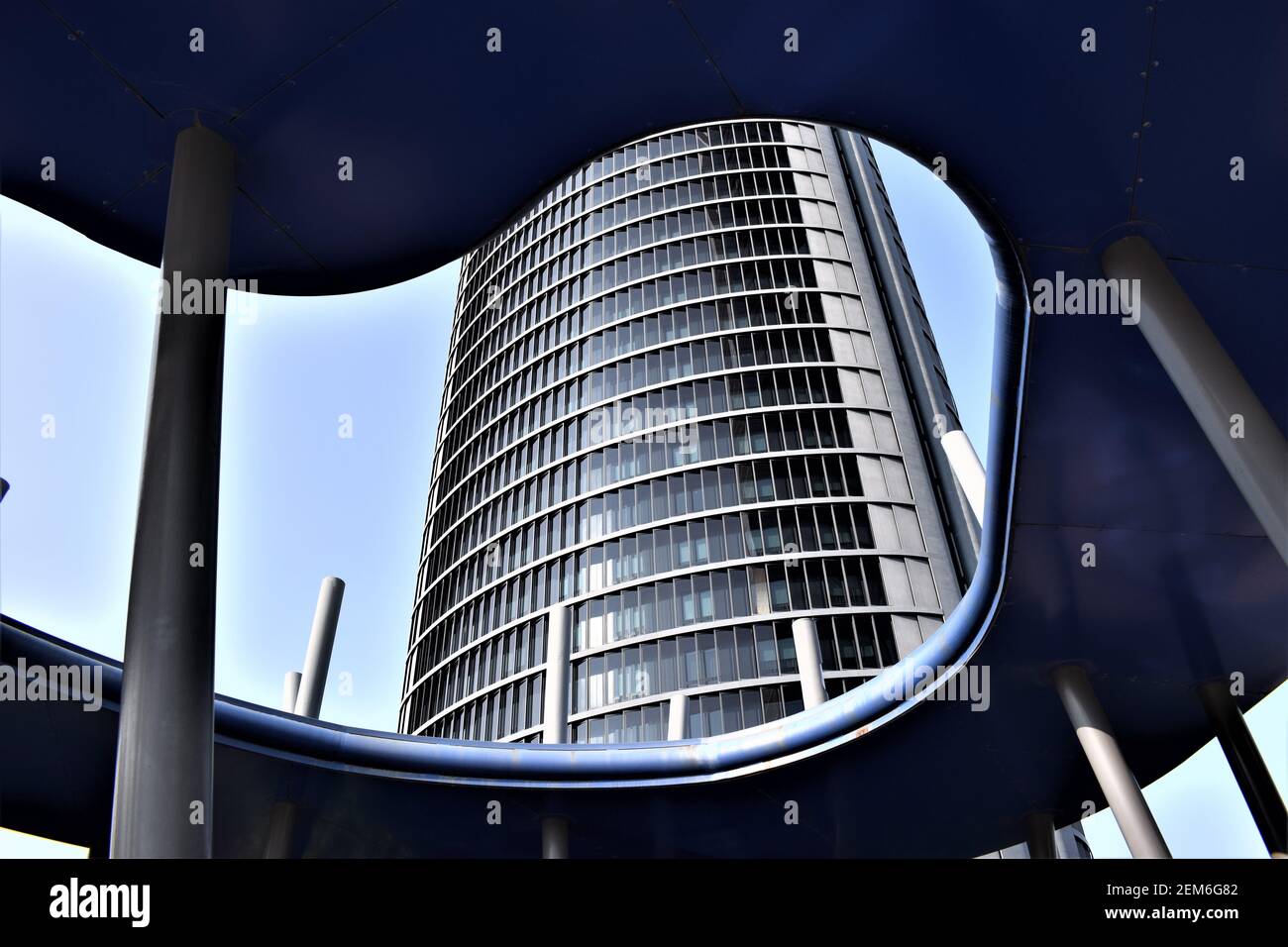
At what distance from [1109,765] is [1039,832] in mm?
2591

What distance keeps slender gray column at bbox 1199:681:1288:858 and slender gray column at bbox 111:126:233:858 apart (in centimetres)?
1000

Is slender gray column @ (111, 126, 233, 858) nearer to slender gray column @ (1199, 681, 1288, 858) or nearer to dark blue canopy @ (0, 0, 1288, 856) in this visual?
dark blue canopy @ (0, 0, 1288, 856)

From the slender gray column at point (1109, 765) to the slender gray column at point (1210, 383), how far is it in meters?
3.96

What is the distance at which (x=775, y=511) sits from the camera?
5866 centimetres

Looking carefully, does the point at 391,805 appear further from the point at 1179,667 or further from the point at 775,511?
the point at 775,511

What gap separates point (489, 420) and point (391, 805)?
208ft

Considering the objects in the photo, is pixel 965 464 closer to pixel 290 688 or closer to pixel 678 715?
pixel 678 715

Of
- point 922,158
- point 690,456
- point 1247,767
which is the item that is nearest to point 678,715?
point 1247,767

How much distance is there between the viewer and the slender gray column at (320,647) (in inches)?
621

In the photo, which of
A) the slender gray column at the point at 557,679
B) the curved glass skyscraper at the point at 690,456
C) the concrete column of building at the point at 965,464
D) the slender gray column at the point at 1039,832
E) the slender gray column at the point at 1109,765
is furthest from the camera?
the curved glass skyscraper at the point at 690,456

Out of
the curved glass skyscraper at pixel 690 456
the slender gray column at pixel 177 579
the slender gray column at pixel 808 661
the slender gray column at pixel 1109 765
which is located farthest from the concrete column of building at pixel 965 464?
the curved glass skyscraper at pixel 690 456

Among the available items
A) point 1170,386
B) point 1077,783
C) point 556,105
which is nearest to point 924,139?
point 556,105

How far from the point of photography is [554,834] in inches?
504

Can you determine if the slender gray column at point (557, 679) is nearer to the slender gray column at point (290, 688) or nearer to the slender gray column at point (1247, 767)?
the slender gray column at point (290, 688)
